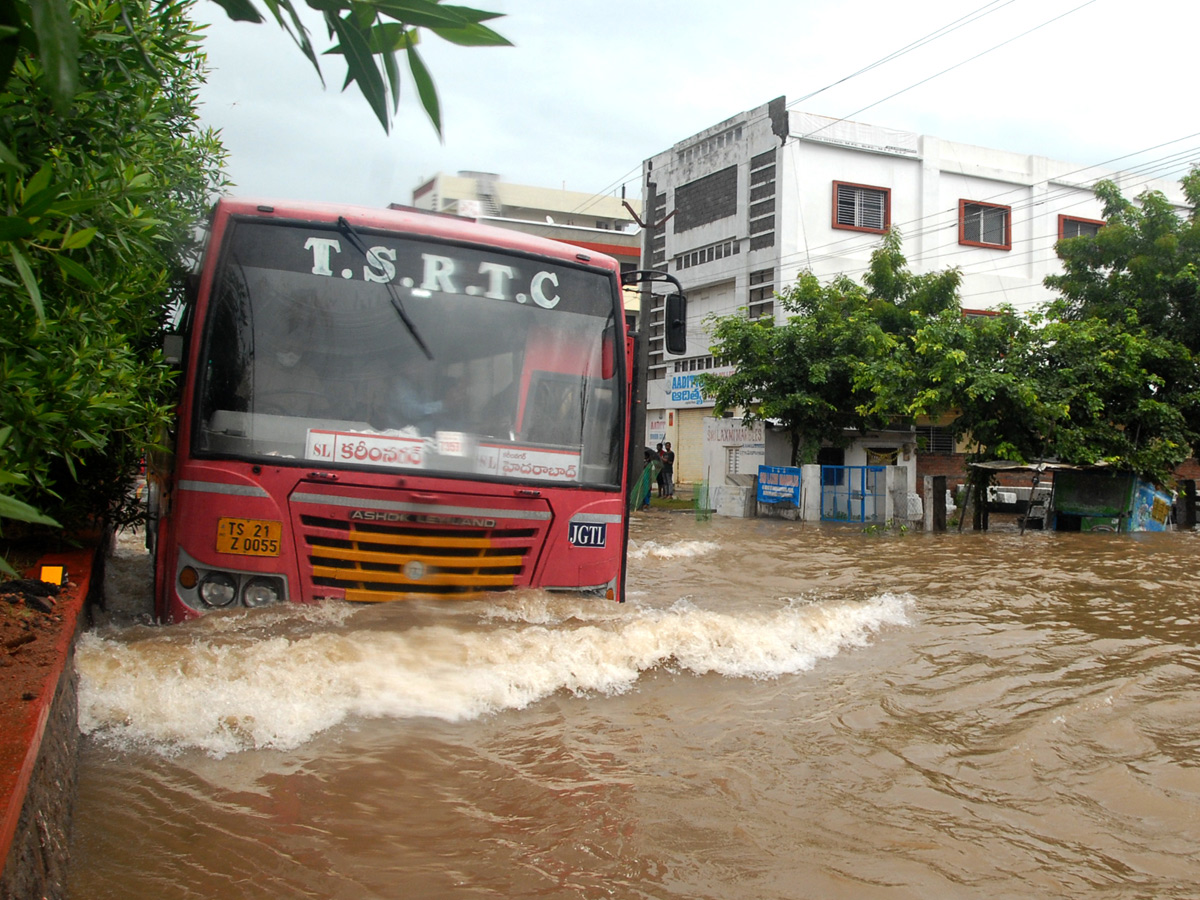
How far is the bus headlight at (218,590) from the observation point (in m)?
4.88

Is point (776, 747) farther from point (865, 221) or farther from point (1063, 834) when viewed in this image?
point (865, 221)

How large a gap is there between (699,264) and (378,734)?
Answer: 2549cm

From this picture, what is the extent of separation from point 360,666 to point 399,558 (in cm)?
69

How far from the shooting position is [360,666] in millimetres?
4539

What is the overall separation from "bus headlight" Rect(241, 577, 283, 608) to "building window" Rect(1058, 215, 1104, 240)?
97.0 ft

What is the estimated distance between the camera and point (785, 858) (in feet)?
10.3

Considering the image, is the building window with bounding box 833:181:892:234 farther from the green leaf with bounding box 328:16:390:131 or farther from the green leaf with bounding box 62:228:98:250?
the green leaf with bounding box 328:16:390:131

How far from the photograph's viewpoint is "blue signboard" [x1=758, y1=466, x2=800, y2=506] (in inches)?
763

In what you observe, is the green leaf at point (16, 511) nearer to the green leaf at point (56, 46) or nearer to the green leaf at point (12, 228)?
the green leaf at point (12, 228)

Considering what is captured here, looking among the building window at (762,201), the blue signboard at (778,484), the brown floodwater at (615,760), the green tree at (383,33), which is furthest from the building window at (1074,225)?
the green tree at (383,33)

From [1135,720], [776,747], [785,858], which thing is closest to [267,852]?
[785,858]

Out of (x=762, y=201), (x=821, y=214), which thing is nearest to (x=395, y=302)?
(x=762, y=201)

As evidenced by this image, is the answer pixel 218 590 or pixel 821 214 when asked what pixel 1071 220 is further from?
pixel 218 590

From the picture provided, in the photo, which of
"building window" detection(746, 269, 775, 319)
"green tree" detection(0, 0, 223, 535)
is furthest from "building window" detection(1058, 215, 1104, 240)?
"green tree" detection(0, 0, 223, 535)
